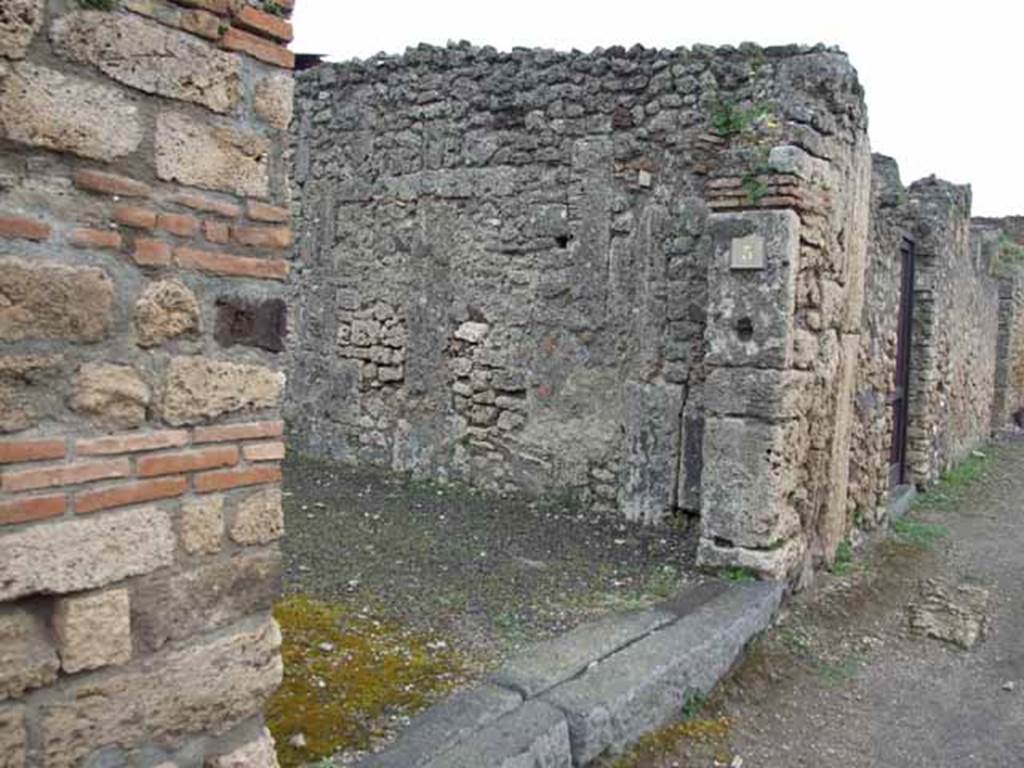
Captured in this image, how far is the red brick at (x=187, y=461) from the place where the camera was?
6.74 ft

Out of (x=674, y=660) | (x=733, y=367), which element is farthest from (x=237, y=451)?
(x=733, y=367)

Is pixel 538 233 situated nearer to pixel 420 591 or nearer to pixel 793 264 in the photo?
pixel 793 264

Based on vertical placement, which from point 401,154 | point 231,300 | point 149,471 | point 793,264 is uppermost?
point 401,154

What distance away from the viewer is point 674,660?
3799 mm

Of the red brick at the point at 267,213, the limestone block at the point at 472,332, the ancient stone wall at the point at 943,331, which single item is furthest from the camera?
the ancient stone wall at the point at 943,331

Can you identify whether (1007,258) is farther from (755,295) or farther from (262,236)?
(262,236)

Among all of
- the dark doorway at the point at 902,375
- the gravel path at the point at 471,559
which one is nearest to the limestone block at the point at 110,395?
the gravel path at the point at 471,559

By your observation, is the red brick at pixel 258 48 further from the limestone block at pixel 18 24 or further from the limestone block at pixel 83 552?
the limestone block at pixel 83 552

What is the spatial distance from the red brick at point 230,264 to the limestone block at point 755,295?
3320mm

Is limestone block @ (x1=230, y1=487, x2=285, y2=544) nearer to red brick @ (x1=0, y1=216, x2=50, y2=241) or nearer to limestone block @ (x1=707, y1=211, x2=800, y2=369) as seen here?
red brick @ (x1=0, y1=216, x2=50, y2=241)

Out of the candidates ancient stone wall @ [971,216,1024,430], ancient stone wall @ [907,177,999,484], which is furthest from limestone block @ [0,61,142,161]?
ancient stone wall @ [971,216,1024,430]

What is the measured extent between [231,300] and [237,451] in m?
0.37

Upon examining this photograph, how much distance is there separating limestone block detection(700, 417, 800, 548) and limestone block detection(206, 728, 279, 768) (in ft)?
10.8

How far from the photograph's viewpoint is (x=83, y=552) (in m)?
1.94
